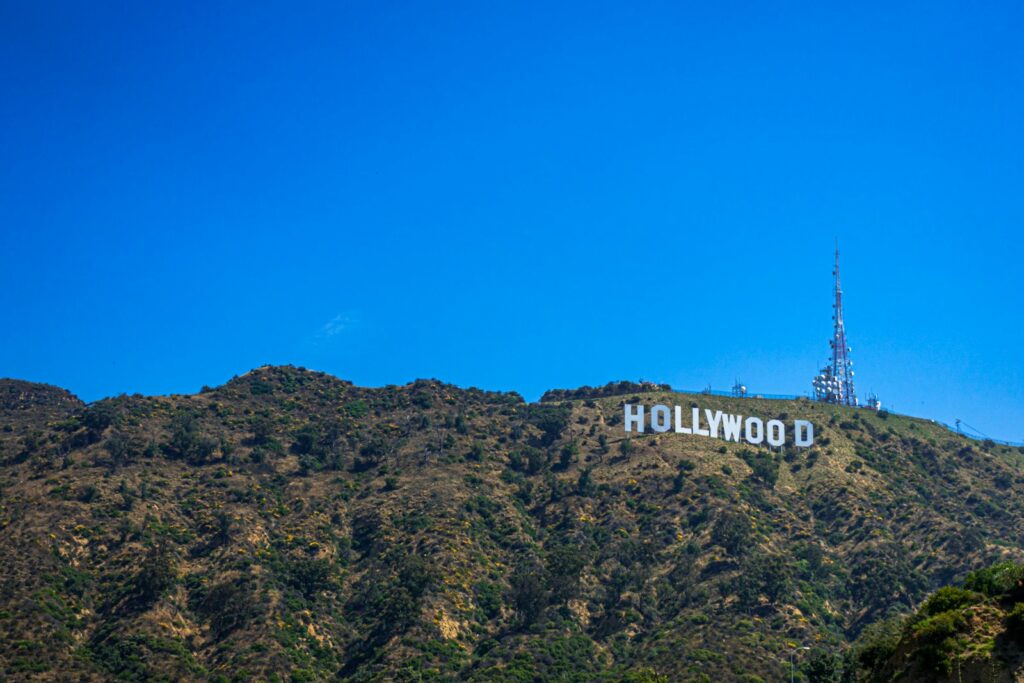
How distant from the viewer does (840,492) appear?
128625 millimetres

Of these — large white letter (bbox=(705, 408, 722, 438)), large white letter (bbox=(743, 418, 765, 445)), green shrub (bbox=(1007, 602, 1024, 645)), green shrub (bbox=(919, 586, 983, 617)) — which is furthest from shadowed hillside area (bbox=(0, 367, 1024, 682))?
green shrub (bbox=(1007, 602, 1024, 645))

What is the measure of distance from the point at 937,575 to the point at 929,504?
20.0 meters

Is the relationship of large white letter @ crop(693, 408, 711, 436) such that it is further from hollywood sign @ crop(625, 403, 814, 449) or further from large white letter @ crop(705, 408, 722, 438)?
large white letter @ crop(705, 408, 722, 438)

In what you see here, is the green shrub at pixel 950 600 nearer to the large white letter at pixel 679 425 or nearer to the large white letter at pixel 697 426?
the large white letter at pixel 679 425

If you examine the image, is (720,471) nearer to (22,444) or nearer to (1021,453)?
(1021,453)

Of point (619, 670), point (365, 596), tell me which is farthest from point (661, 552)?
point (365, 596)

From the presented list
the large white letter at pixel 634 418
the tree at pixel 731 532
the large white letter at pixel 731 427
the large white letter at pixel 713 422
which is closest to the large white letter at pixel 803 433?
the large white letter at pixel 731 427

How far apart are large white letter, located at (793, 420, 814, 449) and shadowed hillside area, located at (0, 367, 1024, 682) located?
6.07 ft

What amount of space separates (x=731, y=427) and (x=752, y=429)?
3801 millimetres

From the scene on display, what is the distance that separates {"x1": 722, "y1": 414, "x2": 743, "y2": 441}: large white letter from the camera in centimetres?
14112

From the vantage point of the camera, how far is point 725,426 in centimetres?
14100

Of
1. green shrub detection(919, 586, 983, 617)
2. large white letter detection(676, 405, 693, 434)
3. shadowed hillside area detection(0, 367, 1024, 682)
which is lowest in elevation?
green shrub detection(919, 586, 983, 617)

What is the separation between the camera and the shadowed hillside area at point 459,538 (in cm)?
9638

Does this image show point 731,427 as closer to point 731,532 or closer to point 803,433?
point 803,433
